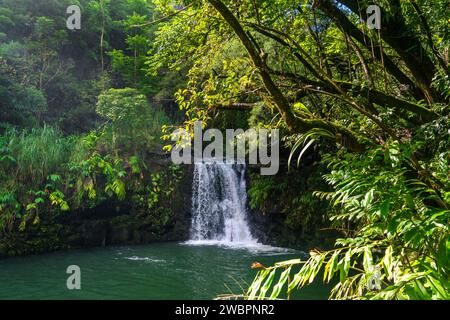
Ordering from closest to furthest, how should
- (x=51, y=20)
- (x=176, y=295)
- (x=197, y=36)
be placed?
(x=197, y=36) → (x=176, y=295) → (x=51, y=20)

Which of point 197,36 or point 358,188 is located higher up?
point 197,36

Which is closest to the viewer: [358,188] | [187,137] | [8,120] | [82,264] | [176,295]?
[358,188]

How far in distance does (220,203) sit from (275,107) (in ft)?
38.9

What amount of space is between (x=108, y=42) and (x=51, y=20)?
3.94m

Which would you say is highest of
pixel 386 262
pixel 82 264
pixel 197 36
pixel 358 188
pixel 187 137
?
pixel 197 36

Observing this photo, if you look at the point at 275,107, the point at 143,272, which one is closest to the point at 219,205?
the point at 143,272

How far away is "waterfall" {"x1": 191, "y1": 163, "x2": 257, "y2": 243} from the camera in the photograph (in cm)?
1358

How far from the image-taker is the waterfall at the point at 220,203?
1358 centimetres

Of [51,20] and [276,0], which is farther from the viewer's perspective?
[51,20]

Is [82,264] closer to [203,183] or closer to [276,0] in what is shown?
[203,183]

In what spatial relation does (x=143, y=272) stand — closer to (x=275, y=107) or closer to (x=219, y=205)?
(x=219, y=205)

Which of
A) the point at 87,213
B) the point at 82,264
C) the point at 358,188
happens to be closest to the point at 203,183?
the point at 87,213

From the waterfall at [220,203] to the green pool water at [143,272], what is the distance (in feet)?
3.95

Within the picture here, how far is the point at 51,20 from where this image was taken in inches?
657
